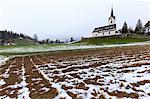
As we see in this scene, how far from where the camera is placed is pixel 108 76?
56.2 ft

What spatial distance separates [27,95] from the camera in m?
13.9

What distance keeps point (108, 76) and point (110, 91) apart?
13.2 ft

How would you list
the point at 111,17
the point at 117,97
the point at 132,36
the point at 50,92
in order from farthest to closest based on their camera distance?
1. the point at 111,17
2. the point at 132,36
3. the point at 50,92
4. the point at 117,97

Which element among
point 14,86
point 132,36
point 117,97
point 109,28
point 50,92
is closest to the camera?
point 117,97

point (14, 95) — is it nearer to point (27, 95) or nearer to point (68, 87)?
point (27, 95)

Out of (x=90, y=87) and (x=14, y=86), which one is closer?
(x=90, y=87)

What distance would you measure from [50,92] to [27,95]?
4.25ft

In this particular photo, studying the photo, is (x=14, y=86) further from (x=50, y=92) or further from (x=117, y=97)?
(x=117, y=97)

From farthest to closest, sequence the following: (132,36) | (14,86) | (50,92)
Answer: (132,36), (14,86), (50,92)

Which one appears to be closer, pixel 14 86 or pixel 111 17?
pixel 14 86

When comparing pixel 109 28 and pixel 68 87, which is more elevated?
pixel 109 28

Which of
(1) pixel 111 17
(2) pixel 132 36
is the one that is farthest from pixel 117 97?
(1) pixel 111 17

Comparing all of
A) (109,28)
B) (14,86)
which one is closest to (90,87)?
(14,86)

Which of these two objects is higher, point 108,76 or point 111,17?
point 111,17
